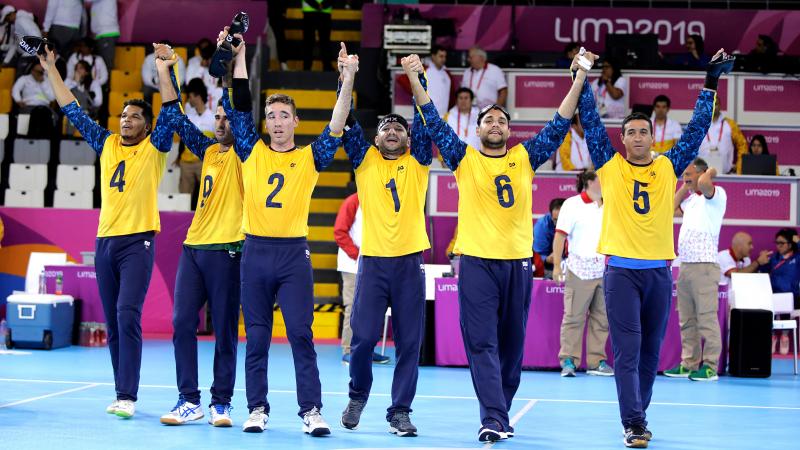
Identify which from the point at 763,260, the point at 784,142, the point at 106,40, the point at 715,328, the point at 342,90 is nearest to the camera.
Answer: the point at 342,90

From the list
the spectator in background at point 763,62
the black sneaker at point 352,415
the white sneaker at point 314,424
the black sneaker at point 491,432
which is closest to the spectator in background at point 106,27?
the spectator in background at point 763,62

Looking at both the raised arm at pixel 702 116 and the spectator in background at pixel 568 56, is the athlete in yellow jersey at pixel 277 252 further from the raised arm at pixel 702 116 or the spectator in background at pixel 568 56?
the spectator in background at pixel 568 56

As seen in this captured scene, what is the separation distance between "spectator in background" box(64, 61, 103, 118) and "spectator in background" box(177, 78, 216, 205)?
5.84 feet

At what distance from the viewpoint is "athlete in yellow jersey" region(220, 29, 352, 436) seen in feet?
24.2

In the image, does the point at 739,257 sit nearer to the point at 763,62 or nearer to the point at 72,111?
the point at 763,62

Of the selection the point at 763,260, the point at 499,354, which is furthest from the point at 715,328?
the point at 499,354

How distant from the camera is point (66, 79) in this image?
18109mm

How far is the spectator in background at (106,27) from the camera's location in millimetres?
19266

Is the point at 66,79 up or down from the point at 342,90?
up

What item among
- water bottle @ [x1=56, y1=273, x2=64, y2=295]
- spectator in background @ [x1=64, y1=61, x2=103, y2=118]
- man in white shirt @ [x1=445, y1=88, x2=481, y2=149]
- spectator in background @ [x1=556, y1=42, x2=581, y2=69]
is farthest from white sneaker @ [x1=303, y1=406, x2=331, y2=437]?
spectator in background @ [x1=64, y1=61, x2=103, y2=118]

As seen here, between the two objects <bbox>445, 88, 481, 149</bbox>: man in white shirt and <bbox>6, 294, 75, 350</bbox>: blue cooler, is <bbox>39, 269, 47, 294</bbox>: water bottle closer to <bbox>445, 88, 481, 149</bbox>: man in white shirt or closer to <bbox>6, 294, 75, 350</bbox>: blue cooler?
<bbox>6, 294, 75, 350</bbox>: blue cooler

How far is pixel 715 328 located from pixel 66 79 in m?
11.4

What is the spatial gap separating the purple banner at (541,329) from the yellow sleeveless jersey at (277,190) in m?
4.95

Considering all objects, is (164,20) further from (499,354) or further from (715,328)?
(499,354)
